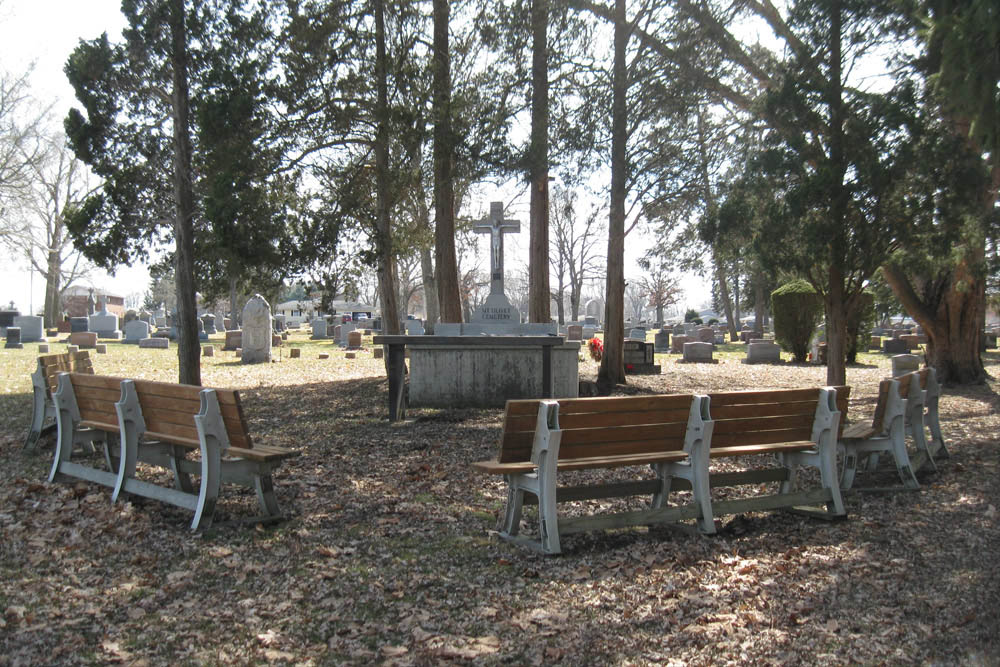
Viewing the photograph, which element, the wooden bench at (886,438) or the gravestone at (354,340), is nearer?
the wooden bench at (886,438)

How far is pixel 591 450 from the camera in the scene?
16.3 feet

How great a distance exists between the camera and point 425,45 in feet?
43.8

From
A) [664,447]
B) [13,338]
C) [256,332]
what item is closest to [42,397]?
[664,447]

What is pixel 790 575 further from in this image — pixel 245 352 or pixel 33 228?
pixel 33 228

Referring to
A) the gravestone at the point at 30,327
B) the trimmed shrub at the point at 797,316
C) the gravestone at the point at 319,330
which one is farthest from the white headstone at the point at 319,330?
the trimmed shrub at the point at 797,316

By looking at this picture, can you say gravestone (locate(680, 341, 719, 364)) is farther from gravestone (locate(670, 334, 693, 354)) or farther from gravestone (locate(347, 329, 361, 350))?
gravestone (locate(347, 329, 361, 350))

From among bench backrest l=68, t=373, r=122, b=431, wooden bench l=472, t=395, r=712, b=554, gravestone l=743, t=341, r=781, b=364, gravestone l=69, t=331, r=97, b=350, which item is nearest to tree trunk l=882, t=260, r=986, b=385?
gravestone l=743, t=341, r=781, b=364

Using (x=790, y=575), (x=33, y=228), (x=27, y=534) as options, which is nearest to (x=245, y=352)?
(x=27, y=534)

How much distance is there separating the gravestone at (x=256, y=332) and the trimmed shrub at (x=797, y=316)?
13.5 meters

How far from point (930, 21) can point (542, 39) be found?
672cm

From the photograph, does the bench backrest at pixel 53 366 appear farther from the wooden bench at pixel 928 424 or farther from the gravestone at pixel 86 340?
the gravestone at pixel 86 340

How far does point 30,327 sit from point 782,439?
3049 cm

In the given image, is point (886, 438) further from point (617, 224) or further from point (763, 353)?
point (763, 353)

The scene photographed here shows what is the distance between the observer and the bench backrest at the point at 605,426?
15.9 ft
